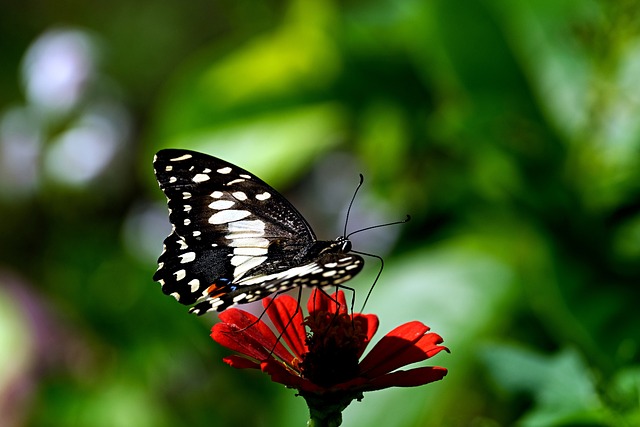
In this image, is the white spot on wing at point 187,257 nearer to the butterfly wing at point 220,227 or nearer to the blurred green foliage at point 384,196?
the butterfly wing at point 220,227

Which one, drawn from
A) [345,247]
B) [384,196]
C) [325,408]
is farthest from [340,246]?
[384,196]

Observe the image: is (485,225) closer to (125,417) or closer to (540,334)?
(540,334)

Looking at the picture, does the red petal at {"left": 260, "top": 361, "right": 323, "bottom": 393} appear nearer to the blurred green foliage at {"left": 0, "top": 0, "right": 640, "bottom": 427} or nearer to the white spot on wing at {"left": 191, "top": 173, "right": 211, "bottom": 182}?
the white spot on wing at {"left": 191, "top": 173, "right": 211, "bottom": 182}

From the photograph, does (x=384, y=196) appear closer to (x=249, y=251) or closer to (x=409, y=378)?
(x=249, y=251)

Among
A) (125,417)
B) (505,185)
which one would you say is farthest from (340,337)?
(125,417)

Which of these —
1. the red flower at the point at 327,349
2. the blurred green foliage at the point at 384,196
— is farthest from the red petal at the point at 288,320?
the blurred green foliage at the point at 384,196

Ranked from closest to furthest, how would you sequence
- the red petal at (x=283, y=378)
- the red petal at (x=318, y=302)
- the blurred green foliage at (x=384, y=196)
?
the red petal at (x=283, y=378) < the red petal at (x=318, y=302) < the blurred green foliage at (x=384, y=196)
